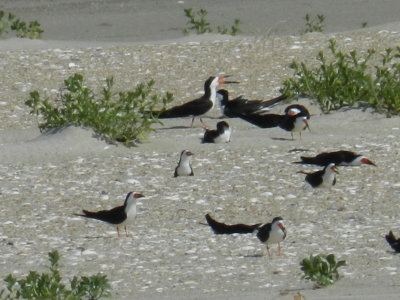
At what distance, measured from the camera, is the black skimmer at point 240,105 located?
12.7 meters

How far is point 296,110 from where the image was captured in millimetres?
12188

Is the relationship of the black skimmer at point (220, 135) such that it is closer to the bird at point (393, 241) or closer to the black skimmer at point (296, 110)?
the black skimmer at point (296, 110)

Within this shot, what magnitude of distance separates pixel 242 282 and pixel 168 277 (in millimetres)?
489

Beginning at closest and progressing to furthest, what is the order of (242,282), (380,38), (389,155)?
(242,282), (389,155), (380,38)

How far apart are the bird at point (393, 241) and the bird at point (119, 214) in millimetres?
1863

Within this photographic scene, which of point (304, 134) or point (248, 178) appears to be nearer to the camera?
point (248, 178)

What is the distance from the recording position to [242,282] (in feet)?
23.9

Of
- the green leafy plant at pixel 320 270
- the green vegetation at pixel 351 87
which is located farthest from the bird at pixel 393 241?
the green vegetation at pixel 351 87

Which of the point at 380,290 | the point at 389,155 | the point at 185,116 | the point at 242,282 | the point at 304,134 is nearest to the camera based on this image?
the point at 380,290

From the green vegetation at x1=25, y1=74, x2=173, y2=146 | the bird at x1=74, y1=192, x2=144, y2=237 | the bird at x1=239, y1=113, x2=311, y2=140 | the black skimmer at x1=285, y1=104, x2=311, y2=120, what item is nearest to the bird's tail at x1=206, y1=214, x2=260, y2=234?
the bird at x1=74, y1=192, x2=144, y2=237

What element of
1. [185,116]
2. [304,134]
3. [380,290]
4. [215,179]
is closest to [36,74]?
[185,116]

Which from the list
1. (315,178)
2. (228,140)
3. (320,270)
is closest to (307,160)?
(315,178)

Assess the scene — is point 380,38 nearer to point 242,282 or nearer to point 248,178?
point 248,178

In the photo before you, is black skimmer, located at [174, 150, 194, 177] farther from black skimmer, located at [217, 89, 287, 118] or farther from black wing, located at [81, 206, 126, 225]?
black skimmer, located at [217, 89, 287, 118]
